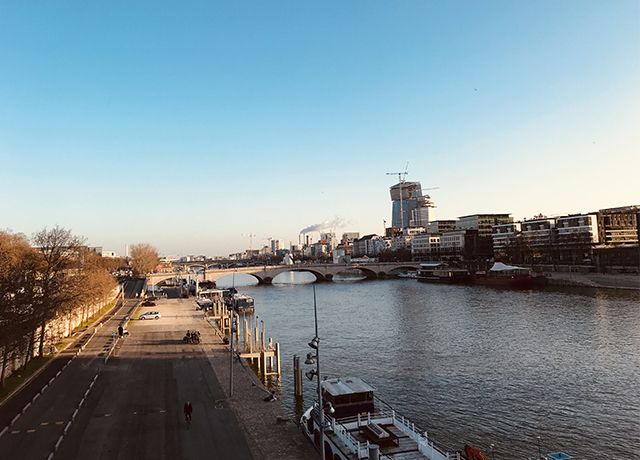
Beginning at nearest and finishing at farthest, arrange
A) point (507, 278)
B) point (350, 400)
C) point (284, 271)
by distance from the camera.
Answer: point (350, 400) → point (507, 278) → point (284, 271)

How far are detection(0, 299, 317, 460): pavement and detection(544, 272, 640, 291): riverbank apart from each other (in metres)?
94.3

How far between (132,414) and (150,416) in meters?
1.25

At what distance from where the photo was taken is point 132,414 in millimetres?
29922

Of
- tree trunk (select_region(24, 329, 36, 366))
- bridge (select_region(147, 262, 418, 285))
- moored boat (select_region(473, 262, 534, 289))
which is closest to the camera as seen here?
tree trunk (select_region(24, 329, 36, 366))

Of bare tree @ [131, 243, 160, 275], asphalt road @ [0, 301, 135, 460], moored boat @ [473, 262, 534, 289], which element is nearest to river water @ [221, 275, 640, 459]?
asphalt road @ [0, 301, 135, 460]

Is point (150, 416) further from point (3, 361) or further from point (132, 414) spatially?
point (3, 361)

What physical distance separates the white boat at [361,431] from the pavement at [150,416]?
1.36 m

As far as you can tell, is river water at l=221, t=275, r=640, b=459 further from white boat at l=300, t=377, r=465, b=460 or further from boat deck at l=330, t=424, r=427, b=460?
boat deck at l=330, t=424, r=427, b=460

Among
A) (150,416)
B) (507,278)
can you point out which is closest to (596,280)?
(507,278)

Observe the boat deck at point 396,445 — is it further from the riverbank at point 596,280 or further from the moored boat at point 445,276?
the moored boat at point 445,276

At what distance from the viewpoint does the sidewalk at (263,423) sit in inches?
Result: 968

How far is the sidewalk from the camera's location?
2458 cm

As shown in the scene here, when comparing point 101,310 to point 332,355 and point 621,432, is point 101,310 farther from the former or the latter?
point 621,432

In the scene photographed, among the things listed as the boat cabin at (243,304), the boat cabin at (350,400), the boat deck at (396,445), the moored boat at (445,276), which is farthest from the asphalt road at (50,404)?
the moored boat at (445,276)
